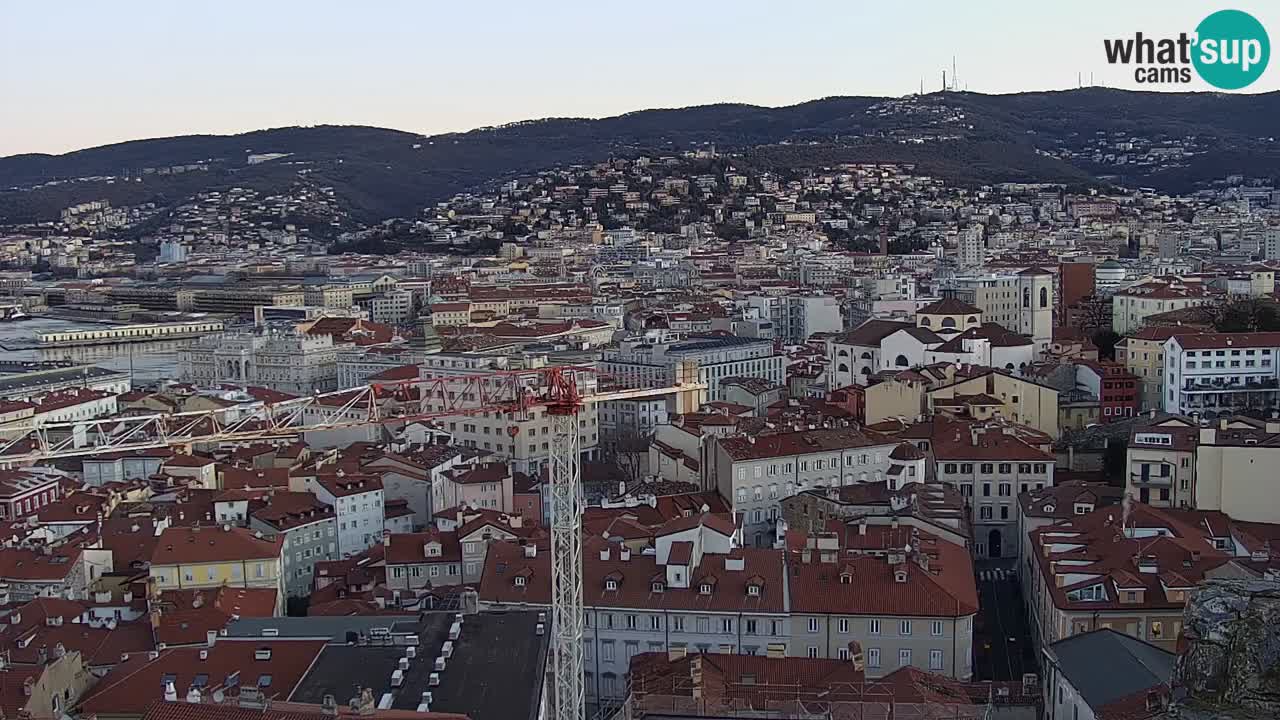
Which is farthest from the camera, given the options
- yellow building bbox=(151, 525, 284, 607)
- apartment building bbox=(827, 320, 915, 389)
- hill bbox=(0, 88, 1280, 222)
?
hill bbox=(0, 88, 1280, 222)

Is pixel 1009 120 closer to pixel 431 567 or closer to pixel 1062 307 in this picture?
pixel 1062 307

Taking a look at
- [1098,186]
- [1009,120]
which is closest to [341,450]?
[1098,186]

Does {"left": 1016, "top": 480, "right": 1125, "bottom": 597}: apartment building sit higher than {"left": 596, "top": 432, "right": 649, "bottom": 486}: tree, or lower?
higher

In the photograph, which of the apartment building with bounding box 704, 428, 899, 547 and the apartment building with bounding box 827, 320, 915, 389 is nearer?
the apartment building with bounding box 704, 428, 899, 547

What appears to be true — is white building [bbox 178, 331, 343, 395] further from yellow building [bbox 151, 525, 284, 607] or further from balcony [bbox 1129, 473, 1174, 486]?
balcony [bbox 1129, 473, 1174, 486]

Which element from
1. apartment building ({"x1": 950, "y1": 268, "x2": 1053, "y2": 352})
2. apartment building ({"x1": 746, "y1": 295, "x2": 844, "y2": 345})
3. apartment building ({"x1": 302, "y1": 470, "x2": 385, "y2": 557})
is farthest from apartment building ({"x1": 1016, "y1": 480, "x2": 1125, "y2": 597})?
apartment building ({"x1": 746, "y1": 295, "x2": 844, "y2": 345})

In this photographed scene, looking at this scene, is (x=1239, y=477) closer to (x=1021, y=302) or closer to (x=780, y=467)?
(x=780, y=467)
